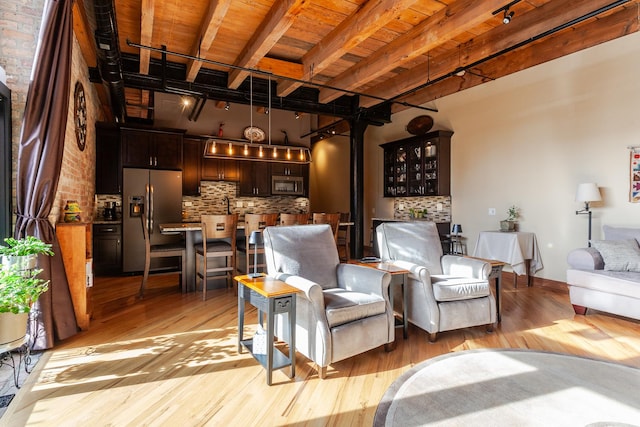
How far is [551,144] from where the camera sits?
4.91 metres

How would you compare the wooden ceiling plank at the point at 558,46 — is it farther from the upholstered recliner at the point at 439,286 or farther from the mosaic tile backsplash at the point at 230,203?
the mosaic tile backsplash at the point at 230,203

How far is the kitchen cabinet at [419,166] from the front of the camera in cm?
635

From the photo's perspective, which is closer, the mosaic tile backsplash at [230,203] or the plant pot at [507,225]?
the plant pot at [507,225]

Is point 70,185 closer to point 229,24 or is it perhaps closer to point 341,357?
point 229,24

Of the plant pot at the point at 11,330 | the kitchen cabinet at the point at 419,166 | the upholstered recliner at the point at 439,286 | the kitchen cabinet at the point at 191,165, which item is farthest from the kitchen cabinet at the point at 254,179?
the plant pot at the point at 11,330

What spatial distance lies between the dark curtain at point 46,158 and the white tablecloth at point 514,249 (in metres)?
Answer: 5.17

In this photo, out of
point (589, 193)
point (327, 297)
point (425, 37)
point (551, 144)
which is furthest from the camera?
Answer: point (551, 144)

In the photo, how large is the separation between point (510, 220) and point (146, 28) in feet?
17.8

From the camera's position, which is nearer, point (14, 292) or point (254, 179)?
point (14, 292)

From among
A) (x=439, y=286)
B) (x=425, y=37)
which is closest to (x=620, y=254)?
(x=439, y=286)

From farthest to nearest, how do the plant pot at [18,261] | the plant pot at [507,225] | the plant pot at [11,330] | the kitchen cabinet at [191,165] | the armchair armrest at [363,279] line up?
the kitchen cabinet at [191,165] < the plant pot at [507,225] < the armchair armrest at [363,279] < the plant pot at [18,261] < the plant pot at [11,330]

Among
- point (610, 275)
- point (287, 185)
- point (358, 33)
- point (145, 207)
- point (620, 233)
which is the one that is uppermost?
point (358, 33)

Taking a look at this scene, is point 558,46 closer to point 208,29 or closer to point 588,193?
point 588,193

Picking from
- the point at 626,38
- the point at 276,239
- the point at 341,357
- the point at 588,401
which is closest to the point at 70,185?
the point at 276,239
